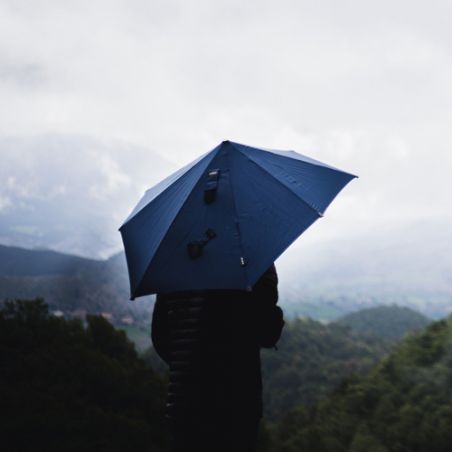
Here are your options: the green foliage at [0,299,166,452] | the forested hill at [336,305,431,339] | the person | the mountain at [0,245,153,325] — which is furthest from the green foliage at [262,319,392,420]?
the person

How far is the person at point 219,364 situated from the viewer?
2.75 m

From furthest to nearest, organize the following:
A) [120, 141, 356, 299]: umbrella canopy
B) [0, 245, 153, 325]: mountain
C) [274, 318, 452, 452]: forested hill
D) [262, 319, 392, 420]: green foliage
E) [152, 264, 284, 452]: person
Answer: [262, 319, 392, 420]: green foliage → [0, 245, 153, 325]: mountain → [274, 318, 452, 452]: forested hill → [152, 264, 284, 452]: person → [120, 141, 356, 299]: umbrella canopy

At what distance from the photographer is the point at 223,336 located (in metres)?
2.75

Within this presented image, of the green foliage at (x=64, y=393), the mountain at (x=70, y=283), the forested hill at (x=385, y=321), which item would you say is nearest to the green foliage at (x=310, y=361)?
the mountain at (x=70, y=283)

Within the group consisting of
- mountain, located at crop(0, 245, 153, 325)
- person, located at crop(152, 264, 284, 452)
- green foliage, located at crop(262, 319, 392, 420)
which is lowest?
person, located at crop(152, 264, 284, 452)

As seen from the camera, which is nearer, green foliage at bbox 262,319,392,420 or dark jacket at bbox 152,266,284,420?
dark jacket at bbox 152,266,284,420

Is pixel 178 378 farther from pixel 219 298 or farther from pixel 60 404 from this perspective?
pixel 60 404

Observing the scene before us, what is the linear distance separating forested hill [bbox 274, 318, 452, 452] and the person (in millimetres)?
6298

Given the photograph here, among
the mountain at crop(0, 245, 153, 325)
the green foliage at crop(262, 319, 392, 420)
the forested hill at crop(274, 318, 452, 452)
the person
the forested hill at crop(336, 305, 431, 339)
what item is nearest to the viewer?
the person

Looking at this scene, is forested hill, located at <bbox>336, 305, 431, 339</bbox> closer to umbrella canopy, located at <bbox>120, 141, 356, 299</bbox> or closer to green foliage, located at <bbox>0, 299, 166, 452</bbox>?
green foliage, located at <bbox>0, 299, 166, 452</bbox>

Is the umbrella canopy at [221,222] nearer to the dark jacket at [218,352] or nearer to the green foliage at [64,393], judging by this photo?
the dark jacket at [218,352]

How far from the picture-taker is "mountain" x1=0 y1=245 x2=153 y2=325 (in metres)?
65.9

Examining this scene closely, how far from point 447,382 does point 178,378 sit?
8359 mm

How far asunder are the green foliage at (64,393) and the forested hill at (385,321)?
429 feet
